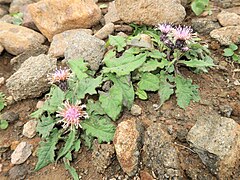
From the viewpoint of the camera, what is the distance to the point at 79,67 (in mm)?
2939

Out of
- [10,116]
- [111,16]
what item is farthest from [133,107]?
[111,16]

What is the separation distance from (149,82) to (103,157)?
31.1 inches

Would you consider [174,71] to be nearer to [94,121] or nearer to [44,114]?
[94,121]

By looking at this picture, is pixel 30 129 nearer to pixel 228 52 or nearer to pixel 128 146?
pixel 128 146

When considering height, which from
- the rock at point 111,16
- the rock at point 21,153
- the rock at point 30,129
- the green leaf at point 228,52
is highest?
the rock at point 111,16

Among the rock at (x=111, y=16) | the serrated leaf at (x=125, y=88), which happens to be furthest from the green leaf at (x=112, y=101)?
the rock at (x=111, y=16)

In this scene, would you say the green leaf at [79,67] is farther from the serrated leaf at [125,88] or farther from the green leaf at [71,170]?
the green leaf at [71,170]

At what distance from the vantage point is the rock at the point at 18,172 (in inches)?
101

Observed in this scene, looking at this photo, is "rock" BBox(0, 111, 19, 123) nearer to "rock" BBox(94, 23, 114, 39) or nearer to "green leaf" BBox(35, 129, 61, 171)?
"green leaf" BBox(35, 129, 61, 171)

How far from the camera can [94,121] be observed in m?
2.61

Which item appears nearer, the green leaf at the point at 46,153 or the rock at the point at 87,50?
the green leaf at the point at 46,153

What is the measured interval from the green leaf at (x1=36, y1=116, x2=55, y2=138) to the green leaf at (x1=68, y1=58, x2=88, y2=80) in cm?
47

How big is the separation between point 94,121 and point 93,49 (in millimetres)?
845

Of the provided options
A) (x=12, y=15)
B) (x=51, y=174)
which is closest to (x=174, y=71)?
(x=51, y=174)
